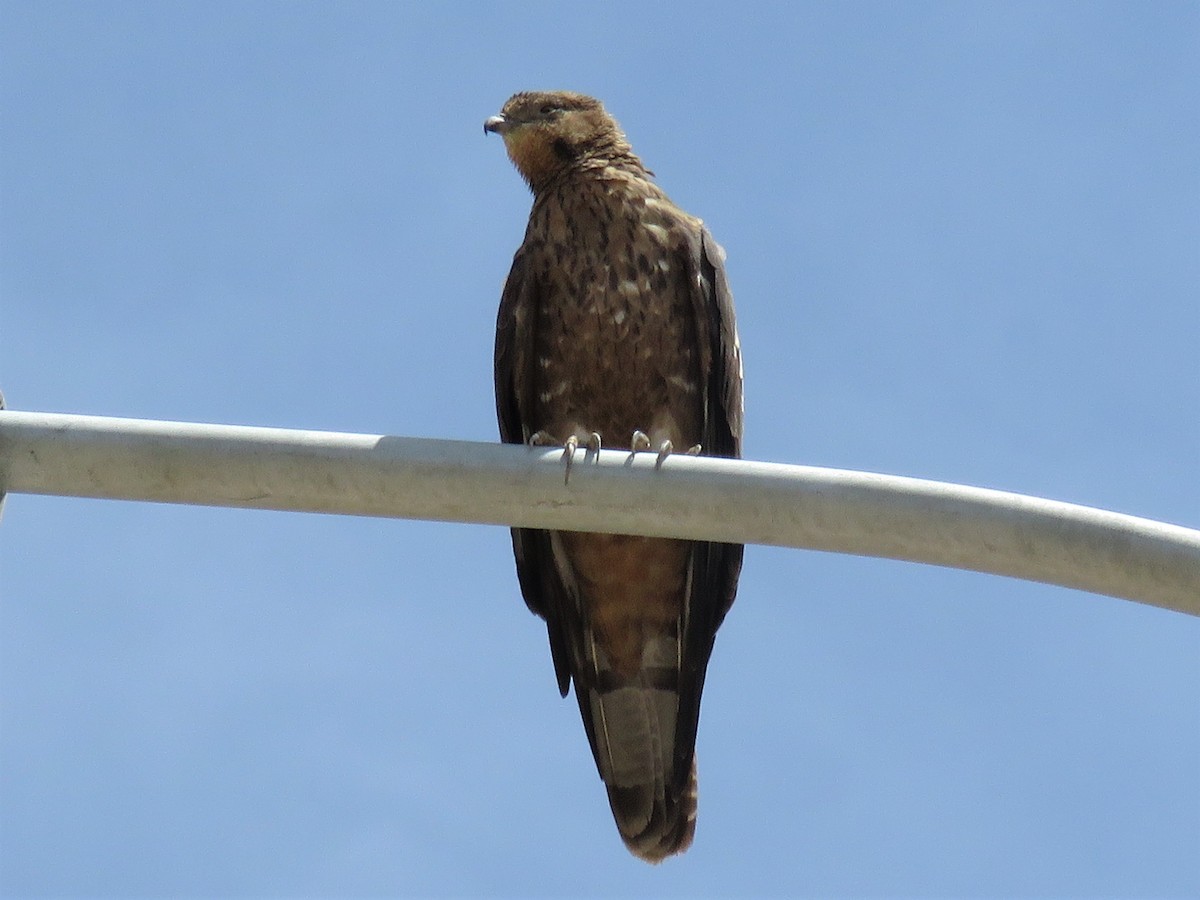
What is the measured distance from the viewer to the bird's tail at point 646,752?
7.11 m

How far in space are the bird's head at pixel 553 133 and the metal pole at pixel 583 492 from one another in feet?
13.0

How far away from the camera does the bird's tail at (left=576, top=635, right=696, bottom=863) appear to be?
7105 millimetres

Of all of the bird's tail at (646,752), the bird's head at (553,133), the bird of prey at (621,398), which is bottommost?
the bird's tail at (646,752)

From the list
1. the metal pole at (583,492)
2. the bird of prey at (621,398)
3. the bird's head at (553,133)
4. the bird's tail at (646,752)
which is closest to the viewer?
the metal pole at (583,492)

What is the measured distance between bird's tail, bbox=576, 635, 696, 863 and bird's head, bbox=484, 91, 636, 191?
94.4 inches

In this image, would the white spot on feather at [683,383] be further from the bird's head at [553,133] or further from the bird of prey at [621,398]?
the bird's head at [553,133]

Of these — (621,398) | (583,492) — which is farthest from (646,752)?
(583,492)

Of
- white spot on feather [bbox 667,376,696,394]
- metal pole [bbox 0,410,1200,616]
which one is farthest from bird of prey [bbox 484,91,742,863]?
metal pole [bbox 0,410,1200,616]

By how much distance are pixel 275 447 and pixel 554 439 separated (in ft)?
11.2

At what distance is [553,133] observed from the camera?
8.41 meters

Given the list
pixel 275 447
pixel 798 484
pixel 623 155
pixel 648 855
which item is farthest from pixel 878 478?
pixel 623 155

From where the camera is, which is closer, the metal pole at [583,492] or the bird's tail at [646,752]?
the metal pole at [583,492]

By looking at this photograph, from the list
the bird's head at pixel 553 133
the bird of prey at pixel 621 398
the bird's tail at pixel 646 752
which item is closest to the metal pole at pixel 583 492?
the bird's tail at pixel 646 752

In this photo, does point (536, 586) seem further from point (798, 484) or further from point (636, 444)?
point (798, 484)
